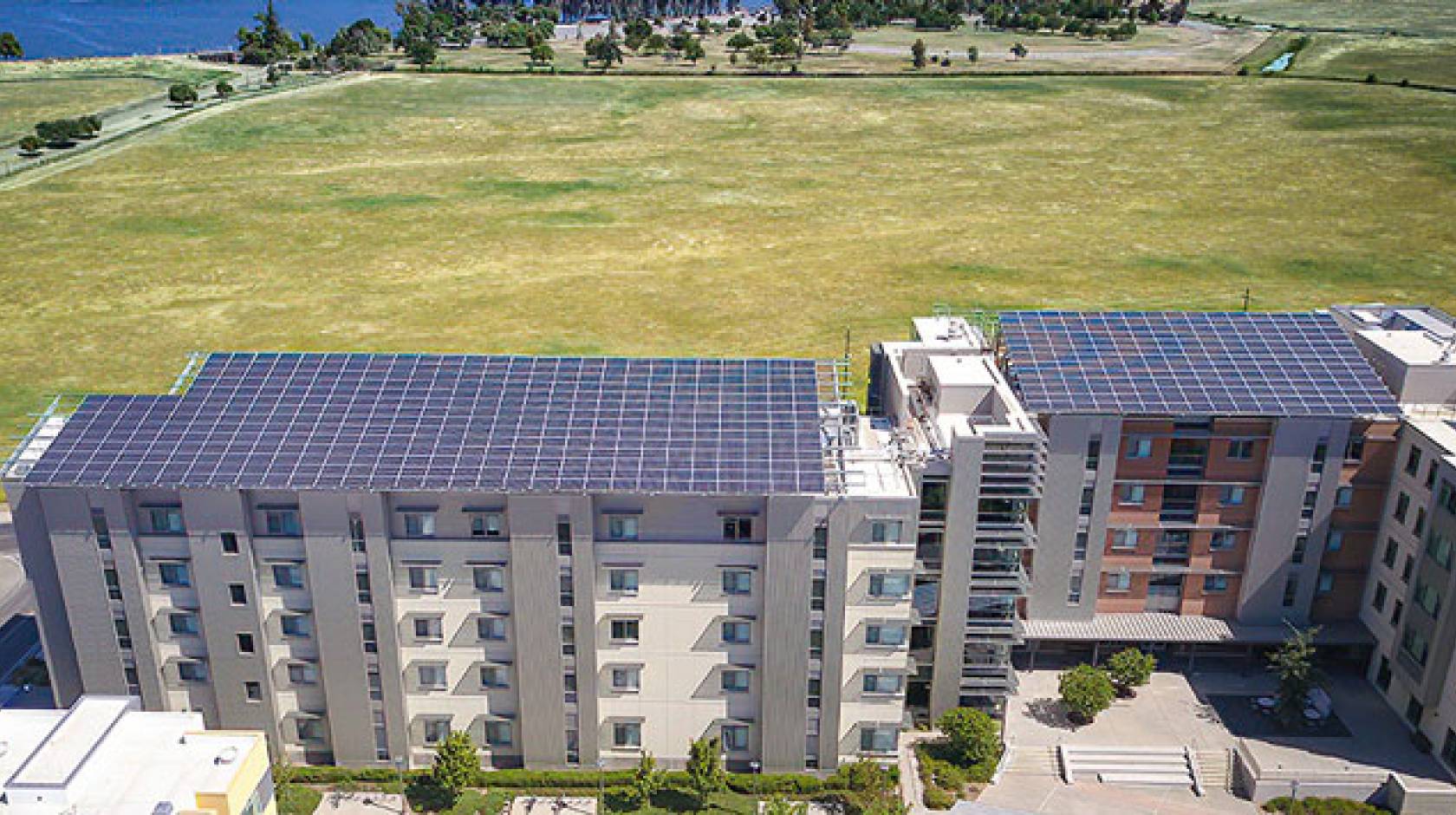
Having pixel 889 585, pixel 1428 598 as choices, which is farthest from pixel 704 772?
pixel 1428 598

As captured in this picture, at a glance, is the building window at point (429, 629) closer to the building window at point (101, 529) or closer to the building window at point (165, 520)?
the building window at point (165, 520)

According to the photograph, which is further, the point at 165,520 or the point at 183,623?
the point at 183,623

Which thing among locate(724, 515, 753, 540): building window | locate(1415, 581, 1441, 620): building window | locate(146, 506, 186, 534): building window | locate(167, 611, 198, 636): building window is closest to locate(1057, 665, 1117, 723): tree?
locate(1415, 581, 1441, 620): building window

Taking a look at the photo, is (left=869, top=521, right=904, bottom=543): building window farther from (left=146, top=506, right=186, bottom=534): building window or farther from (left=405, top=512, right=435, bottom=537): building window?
(left=146, top=506, right=186, bottom=534): building window

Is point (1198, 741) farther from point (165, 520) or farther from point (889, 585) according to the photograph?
point (165, 520)

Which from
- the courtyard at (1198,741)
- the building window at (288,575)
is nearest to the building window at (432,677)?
the building window at (288,575)
